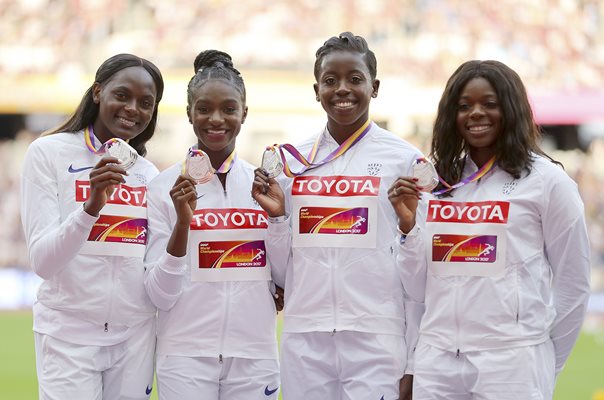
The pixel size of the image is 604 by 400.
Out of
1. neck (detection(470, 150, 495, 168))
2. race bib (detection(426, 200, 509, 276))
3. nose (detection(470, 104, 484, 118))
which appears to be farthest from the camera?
neck (detection(470, 150, 495, 168))

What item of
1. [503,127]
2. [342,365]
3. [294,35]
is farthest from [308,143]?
[294,35]

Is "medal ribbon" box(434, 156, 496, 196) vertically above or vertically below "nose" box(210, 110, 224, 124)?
below

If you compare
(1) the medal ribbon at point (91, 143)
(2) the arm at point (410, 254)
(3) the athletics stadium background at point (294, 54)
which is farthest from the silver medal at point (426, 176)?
(3) the athletics stadium background at point (294, 54)

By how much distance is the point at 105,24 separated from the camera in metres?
20.4

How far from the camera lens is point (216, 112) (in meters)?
3.97

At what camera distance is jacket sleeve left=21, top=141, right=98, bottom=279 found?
3686 millimetres

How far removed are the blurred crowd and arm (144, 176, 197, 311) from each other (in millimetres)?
15744

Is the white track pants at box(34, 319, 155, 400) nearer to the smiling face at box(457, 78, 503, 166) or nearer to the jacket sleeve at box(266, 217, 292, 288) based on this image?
the jacket sleeve at box(266, 217, 292, 288)

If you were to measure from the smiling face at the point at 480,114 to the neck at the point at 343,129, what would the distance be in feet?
1.54

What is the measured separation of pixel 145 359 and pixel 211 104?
3.68 feet

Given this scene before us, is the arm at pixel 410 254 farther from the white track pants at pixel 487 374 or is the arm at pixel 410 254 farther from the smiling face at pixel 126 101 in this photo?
the smiling face at pixel 126 101

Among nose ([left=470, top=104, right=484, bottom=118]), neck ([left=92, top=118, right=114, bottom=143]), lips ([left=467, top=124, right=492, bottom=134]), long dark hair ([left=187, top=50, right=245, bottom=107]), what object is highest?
long dark hair ([left=187, top=50, right=245, bottom=107])

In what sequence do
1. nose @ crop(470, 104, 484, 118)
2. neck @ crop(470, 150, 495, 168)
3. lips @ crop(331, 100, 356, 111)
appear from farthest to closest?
lips @ crop(331, 100, 356, 111)
neck @ crop(470, 150, 495, 168)
nose @ crop(470, 104, 484, 118)

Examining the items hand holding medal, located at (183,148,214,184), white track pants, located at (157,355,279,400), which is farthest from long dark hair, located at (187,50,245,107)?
white track pants, located at (157,355,279,400)
